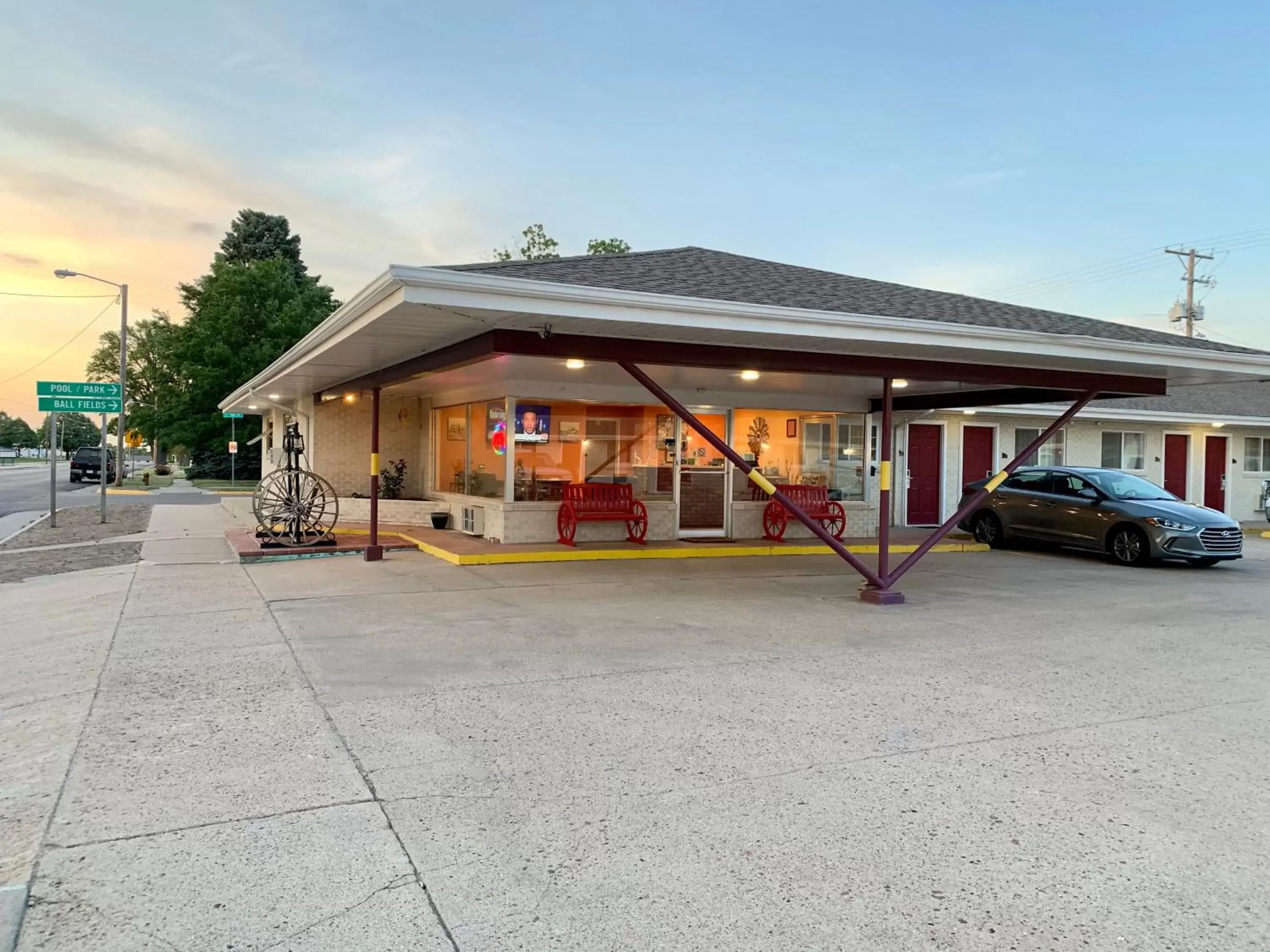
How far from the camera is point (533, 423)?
1245 cm

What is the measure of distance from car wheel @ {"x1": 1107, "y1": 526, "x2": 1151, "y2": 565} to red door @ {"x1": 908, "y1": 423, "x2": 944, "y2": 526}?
4872 millimetres

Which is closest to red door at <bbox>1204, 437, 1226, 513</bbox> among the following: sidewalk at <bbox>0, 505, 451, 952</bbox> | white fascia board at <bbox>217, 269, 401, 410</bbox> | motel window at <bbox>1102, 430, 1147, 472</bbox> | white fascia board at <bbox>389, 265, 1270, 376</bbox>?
motel window at <bbox>1102, 430, 1147, 472</bbox>

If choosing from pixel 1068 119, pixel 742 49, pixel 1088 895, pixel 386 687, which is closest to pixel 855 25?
pixel 742 49

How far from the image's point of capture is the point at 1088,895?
2848 mm

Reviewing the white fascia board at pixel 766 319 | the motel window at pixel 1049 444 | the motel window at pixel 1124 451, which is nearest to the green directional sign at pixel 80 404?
the white fascia board at pixel 766 319

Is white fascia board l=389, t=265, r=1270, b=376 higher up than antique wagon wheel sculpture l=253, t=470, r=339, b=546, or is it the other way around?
white fascia board l=389, t=265, r=1270, b=376

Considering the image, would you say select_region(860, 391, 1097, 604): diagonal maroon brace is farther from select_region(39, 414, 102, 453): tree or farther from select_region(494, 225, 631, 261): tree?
select_region(39, 414, 102, 453): tree

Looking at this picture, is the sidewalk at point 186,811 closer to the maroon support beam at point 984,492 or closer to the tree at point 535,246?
the maroon support beam at point 984,492

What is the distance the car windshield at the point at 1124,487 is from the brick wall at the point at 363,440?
40.2ft

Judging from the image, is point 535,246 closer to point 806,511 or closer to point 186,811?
point 806,511

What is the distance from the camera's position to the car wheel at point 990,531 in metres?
14.5

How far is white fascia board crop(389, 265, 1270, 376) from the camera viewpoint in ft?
19.5

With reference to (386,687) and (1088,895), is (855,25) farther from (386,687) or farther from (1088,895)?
(1088,895)

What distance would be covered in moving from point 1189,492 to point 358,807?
22.3 m
